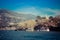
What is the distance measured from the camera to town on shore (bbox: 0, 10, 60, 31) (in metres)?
6.07

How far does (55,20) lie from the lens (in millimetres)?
6180

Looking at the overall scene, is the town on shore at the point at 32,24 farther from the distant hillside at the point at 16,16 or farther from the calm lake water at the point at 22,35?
the calm lake water at the point at 22,35

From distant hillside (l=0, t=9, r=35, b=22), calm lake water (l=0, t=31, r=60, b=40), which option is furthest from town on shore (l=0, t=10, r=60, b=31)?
calm lake water (l=0, t=31, r=60, b=40)

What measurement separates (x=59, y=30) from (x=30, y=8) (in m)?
1.38

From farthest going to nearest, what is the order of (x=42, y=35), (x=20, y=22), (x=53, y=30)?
(x=42, y=35) → (x=53, y=30) → (x=20, y=22)

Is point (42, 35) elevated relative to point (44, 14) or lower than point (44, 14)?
lower

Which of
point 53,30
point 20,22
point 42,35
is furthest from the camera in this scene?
point 42,35

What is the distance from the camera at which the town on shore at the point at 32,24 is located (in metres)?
6.07

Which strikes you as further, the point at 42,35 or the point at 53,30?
the point at 42,35

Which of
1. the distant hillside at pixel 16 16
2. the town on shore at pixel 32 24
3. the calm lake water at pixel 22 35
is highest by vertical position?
the distant hillside at pixel 16 16

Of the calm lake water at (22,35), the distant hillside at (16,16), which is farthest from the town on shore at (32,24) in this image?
the calm lake water at (22,35)

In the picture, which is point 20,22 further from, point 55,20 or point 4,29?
point 55,20

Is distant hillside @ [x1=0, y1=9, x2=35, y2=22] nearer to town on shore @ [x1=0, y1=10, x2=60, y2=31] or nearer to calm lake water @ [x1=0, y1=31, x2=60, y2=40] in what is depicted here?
town on shore @ [x1=0, y1=10, x2=60, y2=31]

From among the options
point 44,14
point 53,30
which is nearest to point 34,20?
point 44,14
